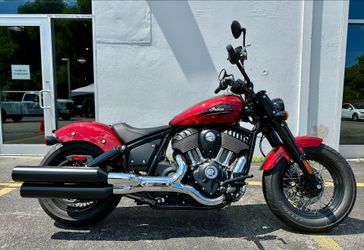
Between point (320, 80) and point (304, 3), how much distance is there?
1.33 meters

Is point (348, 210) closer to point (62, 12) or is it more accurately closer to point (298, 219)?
point (298, 219)

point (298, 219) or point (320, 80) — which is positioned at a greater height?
point (320, 80)

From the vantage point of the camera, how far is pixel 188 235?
289 centimetres

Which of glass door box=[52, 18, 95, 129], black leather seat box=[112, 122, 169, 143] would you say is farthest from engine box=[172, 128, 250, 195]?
glass door box=[52, 18, 95, 129]

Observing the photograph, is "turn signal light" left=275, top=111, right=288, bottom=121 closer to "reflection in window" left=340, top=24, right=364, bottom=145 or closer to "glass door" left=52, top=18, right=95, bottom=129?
"reflection in window" left=340, top=24, right=364, bottom=145

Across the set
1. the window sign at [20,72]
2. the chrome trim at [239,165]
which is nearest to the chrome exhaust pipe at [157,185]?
the chrome trim at [239,165]

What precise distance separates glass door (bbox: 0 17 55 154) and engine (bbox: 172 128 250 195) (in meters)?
3.82

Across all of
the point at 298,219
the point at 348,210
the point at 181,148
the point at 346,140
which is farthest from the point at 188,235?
the point at 346,140

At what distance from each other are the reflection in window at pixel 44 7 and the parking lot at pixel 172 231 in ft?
11.9

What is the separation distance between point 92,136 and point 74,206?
700 mm

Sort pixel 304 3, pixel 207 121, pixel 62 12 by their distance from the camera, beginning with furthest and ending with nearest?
pixel 62 12, pixel 304 3, pixel 207 121

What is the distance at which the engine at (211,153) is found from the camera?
2717mm

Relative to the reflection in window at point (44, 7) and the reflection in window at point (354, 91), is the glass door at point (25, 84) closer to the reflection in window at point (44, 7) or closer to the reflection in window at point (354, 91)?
the reflection in window at point (44, 7)

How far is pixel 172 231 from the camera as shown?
297 centimetres
